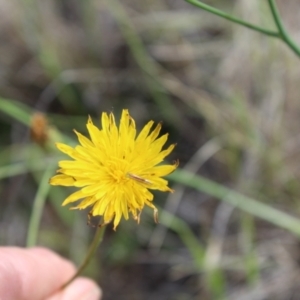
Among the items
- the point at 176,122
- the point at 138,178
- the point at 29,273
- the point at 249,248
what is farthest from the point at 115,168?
the point at 176,122

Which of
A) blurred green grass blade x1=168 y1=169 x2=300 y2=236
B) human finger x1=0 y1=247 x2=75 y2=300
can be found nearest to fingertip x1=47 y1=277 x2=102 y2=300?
human finger x1=0 y1=247 x2=75 y2=300

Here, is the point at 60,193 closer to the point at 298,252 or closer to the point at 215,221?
the point at 215,221

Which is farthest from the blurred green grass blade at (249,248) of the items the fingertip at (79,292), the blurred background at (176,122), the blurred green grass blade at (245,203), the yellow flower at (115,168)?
the yellow flower at (115,168)

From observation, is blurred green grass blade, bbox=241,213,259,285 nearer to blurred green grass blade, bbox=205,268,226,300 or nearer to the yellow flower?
blurred green grass blade, bbox=205,268,226,300

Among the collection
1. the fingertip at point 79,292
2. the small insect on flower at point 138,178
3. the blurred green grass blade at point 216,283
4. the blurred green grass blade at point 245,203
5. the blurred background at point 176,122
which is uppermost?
the blurred background at point 176,122

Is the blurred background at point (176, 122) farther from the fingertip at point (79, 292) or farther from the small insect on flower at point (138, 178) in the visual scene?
the small insect on flower at point (138, 178)
